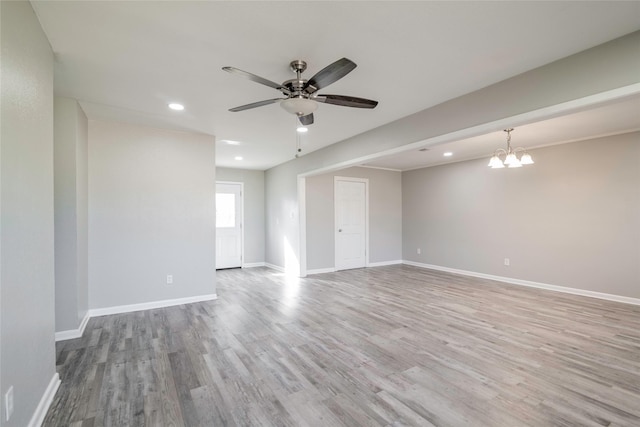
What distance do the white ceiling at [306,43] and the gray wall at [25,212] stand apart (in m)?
0.38

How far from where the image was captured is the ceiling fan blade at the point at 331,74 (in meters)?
1.86

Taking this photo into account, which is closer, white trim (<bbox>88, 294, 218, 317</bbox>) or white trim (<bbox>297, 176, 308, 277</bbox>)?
white trim (<bbox>88, 294, 218, 317</bbox>)

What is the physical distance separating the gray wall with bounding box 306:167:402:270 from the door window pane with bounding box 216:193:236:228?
2243 millimetres

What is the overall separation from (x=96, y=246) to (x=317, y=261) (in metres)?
4.03

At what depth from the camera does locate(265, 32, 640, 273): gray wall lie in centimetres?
207

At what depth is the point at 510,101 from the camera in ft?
8.69

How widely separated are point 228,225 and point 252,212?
70cm

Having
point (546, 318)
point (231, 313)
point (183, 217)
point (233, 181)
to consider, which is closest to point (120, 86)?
point (183, 217)

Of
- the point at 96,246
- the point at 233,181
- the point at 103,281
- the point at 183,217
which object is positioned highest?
the point at 233,181

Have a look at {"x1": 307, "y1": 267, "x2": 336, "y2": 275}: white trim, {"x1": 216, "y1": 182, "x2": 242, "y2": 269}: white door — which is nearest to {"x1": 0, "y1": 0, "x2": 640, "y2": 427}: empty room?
{"x1": 307, "y1": 267, "x2": 336, "y2": 275}: white trim

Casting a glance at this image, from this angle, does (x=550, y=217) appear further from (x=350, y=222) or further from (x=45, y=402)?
(x=45, y=402)

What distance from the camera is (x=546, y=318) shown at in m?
3.64

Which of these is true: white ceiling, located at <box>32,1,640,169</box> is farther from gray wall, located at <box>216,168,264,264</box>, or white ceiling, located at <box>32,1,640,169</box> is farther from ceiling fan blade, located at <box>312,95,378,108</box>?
gray wall, located at <box>216,168,264,264</box>

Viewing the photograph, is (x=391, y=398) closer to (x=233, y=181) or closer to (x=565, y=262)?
(x=565, y=262)
